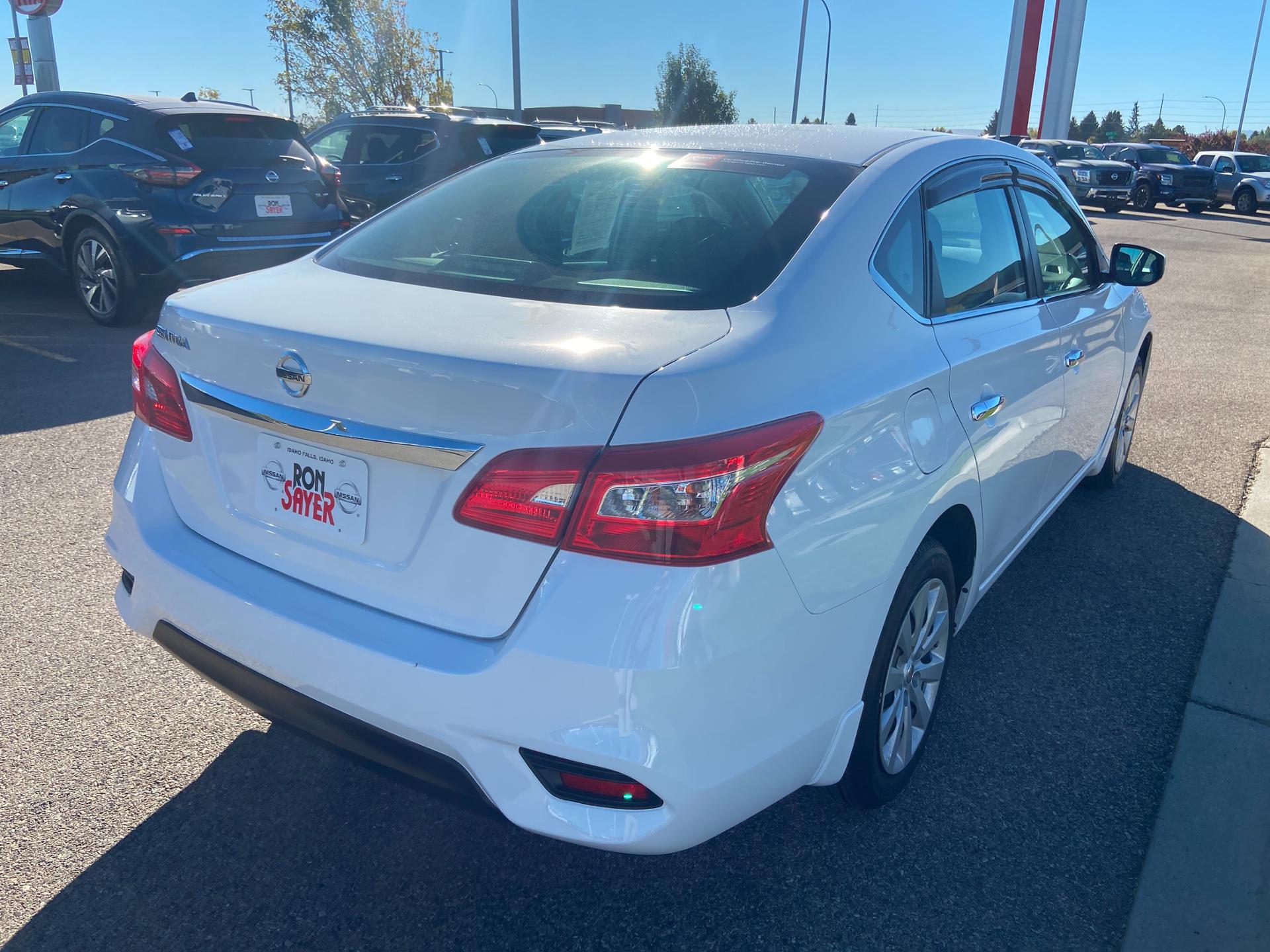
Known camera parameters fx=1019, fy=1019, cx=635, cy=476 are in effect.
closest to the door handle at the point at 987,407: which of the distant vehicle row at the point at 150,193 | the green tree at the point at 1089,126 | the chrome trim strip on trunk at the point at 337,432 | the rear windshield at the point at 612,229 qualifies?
the rear windshield at the point at 612,229

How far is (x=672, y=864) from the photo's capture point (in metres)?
2.46

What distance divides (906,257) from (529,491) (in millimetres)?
1266

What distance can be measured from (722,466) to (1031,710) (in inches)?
74.7

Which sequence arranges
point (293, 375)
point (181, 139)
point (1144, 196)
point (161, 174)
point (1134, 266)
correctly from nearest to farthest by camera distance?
point (293, 375)
point (1134, 266)
point (161, 174)
point (181, 139)
point (1144, 196)

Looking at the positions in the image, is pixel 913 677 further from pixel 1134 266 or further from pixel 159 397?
pixel 1134 266

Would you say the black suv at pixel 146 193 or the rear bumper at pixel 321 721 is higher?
the black suv at pixel 146 193

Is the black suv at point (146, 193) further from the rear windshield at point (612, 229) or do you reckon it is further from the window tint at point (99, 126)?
the rear windshield at point (612, 229)

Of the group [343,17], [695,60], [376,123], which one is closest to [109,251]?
[376,123]

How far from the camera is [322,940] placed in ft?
7.18

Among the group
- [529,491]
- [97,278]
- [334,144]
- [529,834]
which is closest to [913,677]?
[529,834]

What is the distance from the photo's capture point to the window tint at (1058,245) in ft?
11.4

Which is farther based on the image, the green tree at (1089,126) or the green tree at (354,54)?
the green tree at (1089,126)

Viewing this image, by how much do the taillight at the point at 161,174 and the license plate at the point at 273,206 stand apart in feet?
1.81

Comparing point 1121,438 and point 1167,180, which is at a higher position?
point 1167,180
